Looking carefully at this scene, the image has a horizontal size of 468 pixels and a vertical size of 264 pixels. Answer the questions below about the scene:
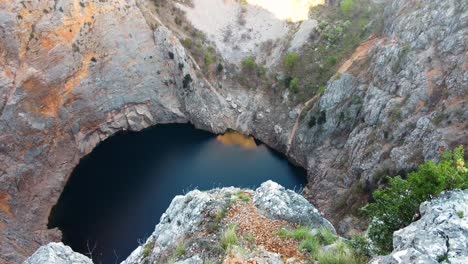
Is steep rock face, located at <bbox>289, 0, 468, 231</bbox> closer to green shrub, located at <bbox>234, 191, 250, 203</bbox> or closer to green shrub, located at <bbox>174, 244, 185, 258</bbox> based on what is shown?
green shrub, located at <bbox>234, 191, 250, 203</bbox>

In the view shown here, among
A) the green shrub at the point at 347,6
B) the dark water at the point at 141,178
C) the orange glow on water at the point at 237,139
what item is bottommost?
the dark water at the point at 141,178

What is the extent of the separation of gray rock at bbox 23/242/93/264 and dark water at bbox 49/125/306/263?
23.2 metres

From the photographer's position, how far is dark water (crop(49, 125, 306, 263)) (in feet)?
157

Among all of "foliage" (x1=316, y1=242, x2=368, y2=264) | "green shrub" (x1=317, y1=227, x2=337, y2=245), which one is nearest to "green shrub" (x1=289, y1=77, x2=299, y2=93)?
"green shrub" (x1=317, y1=227, x2=337, y2=245)

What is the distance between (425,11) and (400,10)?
5.95 m

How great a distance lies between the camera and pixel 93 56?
59500 millimetres

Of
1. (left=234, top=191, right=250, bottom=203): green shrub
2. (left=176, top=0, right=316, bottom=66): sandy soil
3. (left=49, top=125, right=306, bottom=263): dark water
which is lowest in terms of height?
(left=49, top=125, right=306, bottom=263): dark water

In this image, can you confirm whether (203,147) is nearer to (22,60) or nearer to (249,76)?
(249,76)

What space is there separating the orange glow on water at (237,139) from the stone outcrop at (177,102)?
1.10 m

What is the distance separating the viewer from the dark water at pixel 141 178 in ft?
157

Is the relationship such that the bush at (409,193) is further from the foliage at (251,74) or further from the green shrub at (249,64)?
the green shrub at (249,64)

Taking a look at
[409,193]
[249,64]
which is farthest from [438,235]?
[249,64]

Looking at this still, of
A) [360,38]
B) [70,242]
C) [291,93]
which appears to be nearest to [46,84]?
[70,242]

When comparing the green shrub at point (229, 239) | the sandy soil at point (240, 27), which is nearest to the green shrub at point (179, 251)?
the green shrub at point (229, 239)
